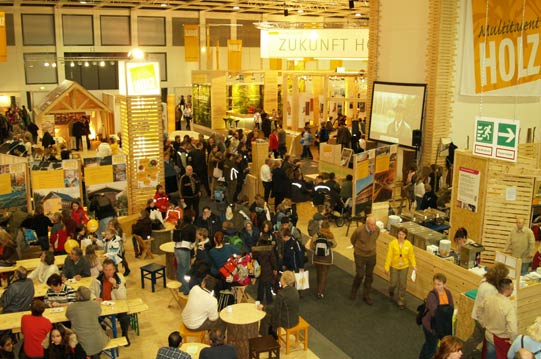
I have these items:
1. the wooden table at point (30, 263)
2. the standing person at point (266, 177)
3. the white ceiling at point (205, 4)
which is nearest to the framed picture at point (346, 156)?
the standing person at point (266, 177)

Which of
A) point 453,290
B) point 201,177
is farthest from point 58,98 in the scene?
point 453,290

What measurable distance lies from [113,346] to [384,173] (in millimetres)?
8279

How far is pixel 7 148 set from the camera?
17109 mm

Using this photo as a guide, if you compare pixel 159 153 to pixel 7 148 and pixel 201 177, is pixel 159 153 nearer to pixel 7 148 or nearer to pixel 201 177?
pixel 201 177

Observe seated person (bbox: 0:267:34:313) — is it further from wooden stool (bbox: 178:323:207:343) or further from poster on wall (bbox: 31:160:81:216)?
poster on wall (bbox: 31:160:81:216)

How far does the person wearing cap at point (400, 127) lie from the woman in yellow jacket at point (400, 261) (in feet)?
24.0

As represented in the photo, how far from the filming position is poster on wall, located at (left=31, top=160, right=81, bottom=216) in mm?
12008

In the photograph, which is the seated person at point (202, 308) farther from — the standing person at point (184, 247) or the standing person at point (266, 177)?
the standing person at point (266, 177)

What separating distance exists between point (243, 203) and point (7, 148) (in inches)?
359

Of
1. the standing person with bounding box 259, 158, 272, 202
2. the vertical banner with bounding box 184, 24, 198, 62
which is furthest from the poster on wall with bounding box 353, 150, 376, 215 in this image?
the vertical banner with bounding box 184, 24, 198, 62

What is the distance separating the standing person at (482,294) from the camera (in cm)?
662

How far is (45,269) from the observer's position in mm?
8336

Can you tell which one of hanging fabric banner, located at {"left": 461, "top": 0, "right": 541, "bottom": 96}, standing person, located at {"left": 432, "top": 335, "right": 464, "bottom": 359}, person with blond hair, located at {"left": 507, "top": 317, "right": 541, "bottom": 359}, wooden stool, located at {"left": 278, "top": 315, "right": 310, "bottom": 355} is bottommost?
wooden stool, located at {"left": 278, "top": 315, "right": 310, "bottom": 355}

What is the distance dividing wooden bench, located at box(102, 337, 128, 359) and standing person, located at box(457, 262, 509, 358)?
13.8ft
